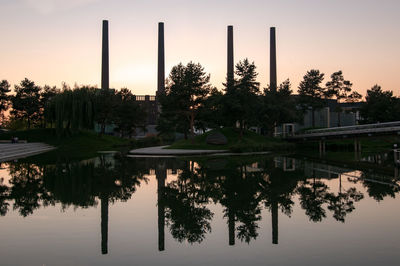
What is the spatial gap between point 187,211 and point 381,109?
5800 cm

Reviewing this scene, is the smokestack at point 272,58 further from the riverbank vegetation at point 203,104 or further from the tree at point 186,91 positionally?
the tree at point 186,91

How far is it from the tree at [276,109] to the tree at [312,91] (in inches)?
189

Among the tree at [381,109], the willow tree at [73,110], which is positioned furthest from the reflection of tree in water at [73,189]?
the tree at [381,109]

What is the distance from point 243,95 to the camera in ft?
149

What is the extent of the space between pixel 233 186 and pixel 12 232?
28.1 ft

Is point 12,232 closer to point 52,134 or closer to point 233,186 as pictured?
point 233,186

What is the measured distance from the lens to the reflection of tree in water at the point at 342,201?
1007 centimetres

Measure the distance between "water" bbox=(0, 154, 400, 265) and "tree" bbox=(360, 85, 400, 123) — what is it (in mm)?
47820

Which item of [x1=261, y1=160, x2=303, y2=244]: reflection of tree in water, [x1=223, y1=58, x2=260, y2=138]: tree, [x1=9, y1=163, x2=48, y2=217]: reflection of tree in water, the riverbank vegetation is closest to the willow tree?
the riverbank vegetation

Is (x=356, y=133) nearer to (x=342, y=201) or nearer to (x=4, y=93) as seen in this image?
(x=342, y=201)

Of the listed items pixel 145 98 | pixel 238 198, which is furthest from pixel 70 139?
pixel 145 98

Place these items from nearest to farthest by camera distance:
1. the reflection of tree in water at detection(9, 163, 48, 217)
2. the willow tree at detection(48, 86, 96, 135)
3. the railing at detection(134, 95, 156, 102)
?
the reflection of tree in water at detection(9, 163, 48, 217) → the willow tree at detection(48, 86, 96, 135) → the railing at detection(134, 95, 156, 102)

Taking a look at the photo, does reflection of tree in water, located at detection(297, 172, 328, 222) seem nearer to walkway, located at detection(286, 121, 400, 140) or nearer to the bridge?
walkway, located at detection(286, 121, 400, 140)

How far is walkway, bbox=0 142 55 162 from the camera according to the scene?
33938mm
